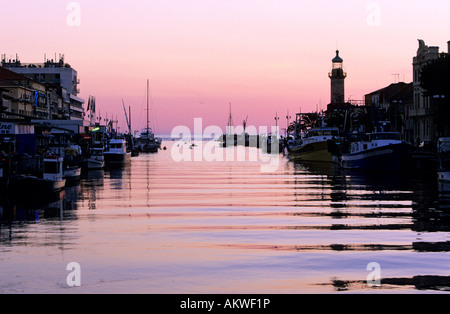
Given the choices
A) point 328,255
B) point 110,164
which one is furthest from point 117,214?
point 110,164

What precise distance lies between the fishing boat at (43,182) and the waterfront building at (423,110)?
7151 centimetres

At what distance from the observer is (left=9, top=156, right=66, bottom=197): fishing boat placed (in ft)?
150

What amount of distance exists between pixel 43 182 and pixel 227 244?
25.1 metres

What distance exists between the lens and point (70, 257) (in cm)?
2227

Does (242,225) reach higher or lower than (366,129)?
lower

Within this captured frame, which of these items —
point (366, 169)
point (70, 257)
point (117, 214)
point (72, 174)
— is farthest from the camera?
point (366, 169)

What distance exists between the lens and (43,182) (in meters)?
46.8

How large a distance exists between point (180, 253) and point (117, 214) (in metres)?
13.0

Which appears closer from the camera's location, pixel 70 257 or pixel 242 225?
pixel 70 257

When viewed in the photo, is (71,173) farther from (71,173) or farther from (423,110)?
(423,110)

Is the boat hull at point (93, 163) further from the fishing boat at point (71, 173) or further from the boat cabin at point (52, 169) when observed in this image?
the boat cabin at point (52, 169)

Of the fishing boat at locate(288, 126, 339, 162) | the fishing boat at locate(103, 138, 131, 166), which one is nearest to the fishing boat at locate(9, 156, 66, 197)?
the fishing boat at locate(103, 138, 131, 166)

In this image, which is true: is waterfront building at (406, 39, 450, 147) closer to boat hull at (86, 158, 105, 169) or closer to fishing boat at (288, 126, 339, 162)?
fishing boat at (288, 126, 339, 162)
